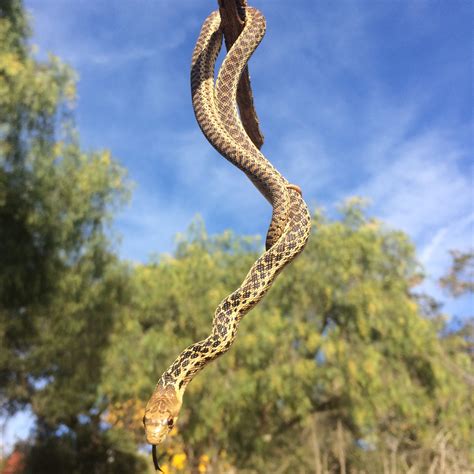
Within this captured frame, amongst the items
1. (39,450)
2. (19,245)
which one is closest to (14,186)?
(19,245)

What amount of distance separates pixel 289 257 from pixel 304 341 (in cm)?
2220

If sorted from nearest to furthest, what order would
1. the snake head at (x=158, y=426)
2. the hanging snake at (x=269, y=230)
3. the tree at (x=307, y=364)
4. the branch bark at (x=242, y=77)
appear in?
the snake head at (x=158, y=426) → the hanging snake at (x=269, y=230) → the branch bark at (x=242, y=77) → the tree at (x=307, y=364)

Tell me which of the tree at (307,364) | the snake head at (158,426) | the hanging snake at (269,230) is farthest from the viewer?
the tree at (307,364)

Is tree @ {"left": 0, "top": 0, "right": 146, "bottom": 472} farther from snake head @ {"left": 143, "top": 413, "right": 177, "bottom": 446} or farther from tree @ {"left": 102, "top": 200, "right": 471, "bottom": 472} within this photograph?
snake head @ {"left": 143, "top": 413, "right": 177, "bottom": 446}

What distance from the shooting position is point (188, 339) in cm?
2334

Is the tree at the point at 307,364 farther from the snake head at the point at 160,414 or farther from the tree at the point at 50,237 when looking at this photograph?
the snake head at the point at 160,414

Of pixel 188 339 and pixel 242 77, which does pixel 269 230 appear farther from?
pixel 188 339

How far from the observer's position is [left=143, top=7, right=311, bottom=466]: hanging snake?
2.67m

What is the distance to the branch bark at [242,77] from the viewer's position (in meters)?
3.30

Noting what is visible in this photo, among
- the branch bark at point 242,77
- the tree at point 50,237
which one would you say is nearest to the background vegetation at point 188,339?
the tree at point 50,237

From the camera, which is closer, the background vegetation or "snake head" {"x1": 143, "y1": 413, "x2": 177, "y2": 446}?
"snake head" {"x1": 143, "y1": 413, "x2": 177, "y2": 446}

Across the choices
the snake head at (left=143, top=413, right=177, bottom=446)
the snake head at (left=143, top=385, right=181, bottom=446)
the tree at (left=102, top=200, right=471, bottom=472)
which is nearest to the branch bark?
the snake head at (left=143, top=385, right=181, bottom=446)

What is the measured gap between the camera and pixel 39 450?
2409 centimetres

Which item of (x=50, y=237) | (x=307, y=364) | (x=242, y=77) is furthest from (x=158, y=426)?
(x=307, y=364)
